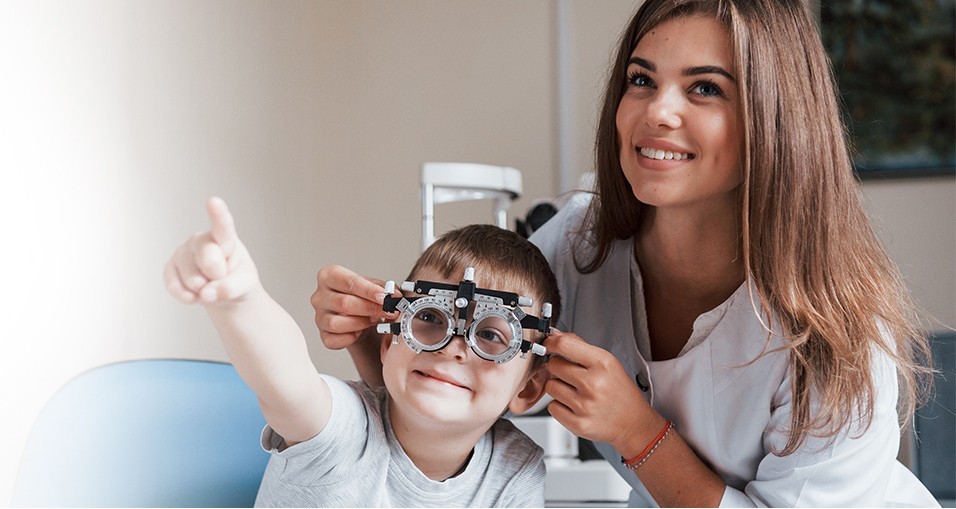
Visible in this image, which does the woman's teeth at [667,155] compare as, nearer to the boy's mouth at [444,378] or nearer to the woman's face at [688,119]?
the woman's face at [688,119]

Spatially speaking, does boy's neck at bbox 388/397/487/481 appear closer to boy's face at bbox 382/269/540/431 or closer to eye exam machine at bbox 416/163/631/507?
boy's face at bbox 382/269/540/431

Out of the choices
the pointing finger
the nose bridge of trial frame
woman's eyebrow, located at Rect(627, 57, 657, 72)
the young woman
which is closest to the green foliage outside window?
the nose bridge of trial frame

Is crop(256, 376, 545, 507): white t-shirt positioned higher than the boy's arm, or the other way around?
the boy's arm

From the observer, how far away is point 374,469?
0.98 meters

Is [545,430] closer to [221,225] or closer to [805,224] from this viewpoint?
[805,224]

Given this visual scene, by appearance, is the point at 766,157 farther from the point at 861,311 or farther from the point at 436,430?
the point at 436,430

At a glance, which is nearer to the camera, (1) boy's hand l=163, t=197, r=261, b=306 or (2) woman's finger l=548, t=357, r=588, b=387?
(1) boy's hand l=163, t=197, r=261, b=306

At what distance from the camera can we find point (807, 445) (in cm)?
104

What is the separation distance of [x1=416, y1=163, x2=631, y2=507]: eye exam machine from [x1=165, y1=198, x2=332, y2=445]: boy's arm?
0.78 meters

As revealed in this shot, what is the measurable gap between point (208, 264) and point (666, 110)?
587 mm

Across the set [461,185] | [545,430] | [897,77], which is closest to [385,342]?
[461,185]

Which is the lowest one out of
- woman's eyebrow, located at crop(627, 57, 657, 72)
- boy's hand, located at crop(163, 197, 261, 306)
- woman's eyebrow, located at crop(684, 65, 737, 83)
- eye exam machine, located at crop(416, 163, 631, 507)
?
eye exam machine, located at crop(416, 163, 631, 507)

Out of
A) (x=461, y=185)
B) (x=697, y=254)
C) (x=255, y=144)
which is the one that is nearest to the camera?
(x=697, y=254)

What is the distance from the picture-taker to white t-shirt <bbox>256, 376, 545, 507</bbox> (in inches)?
36.9
